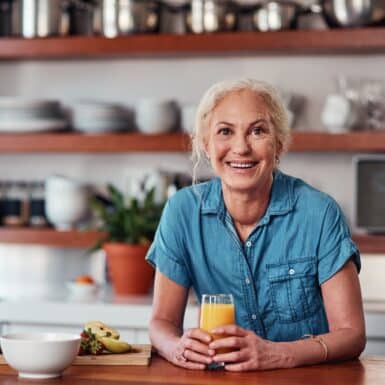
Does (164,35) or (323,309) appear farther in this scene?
(164,35)

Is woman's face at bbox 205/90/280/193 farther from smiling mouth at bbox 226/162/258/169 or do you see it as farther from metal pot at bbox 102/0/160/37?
metal pot at bbox 102/0/160/37

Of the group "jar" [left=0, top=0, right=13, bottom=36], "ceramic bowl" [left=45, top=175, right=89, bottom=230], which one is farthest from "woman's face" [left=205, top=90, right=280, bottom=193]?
"jar" [left=0, top=0, right=13, bottom=36]

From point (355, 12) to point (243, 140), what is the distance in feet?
5.70

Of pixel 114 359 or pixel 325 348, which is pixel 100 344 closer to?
pixel 114 359

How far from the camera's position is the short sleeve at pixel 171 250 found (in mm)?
2699

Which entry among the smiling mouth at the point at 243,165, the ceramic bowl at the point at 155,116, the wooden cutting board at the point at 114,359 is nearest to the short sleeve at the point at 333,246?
the smiling mouth at the point at 243,165

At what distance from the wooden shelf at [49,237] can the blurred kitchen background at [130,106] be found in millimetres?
13

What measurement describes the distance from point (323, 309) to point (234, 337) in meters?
0.44

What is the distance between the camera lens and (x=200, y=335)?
2324mm

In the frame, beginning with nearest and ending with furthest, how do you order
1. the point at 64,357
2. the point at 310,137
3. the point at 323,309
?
1. the point at 64,357
2. the point at 323,309
3. the point at 310,137

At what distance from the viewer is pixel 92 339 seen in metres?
2.39

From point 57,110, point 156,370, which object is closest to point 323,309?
point 156,370

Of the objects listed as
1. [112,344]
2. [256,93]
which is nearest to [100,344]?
[112,344]

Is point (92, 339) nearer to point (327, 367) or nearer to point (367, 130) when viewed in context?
point (327, 367)
